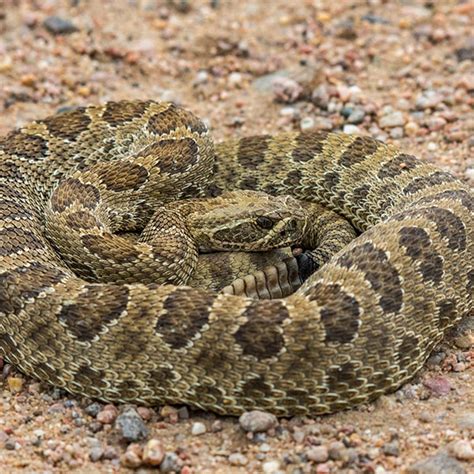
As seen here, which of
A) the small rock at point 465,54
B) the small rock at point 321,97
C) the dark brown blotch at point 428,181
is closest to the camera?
the dark brown blotch at point 428,181

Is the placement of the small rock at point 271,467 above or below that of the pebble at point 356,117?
below

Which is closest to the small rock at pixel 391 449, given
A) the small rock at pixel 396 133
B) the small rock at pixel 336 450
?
the small rock at pixel 336 450

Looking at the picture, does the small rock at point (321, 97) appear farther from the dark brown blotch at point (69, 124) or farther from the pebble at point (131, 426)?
the pebble at point (131, 426)

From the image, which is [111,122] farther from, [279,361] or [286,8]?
[286,8]

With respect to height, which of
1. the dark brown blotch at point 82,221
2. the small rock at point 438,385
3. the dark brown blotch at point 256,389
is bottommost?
the small rock at point 438,385

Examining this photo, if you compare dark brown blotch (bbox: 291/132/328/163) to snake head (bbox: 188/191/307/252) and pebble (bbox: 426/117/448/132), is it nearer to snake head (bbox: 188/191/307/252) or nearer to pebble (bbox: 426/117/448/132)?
snake head (bbox: 188/191/307/252)

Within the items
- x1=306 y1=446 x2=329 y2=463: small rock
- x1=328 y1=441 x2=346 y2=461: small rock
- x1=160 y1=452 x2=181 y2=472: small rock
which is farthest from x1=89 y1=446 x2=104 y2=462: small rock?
x1=328 y1=441 x2=346 y2=461: small rock

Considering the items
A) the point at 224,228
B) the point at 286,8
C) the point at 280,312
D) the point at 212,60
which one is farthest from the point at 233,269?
the point at 286,8
